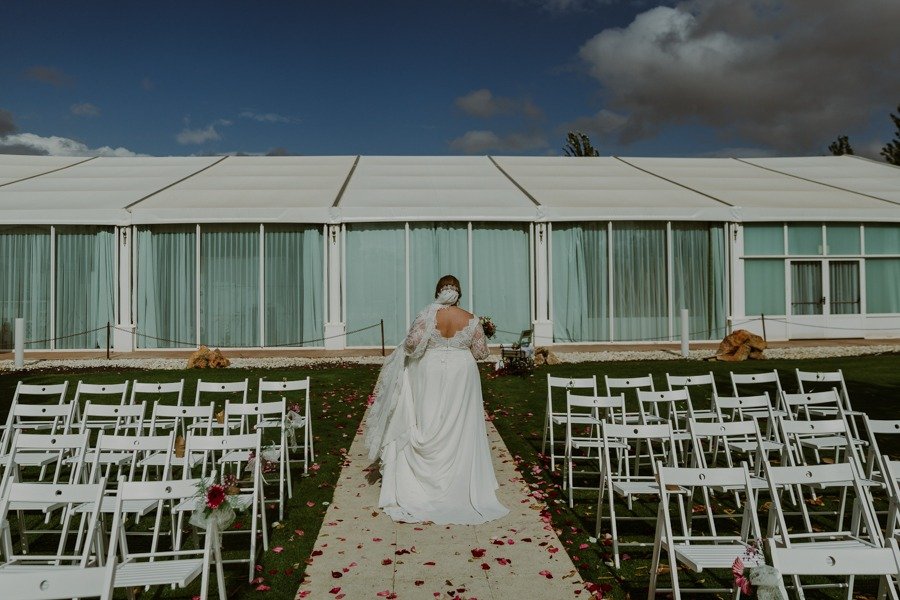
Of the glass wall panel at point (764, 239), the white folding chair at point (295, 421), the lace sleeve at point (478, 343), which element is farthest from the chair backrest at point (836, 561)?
the glass wall panel at point (764, 239)

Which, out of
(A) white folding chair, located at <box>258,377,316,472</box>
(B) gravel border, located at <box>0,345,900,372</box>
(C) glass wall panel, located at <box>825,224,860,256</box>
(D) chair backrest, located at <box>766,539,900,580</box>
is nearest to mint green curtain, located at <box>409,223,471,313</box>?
(B) gravel border, located at <box>0,345,900,372</box>

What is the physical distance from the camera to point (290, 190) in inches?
768

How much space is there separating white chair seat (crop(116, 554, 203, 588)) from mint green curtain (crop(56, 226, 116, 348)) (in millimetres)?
15288

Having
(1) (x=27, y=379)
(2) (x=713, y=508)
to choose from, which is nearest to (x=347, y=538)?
(2) (x=713, y=508)

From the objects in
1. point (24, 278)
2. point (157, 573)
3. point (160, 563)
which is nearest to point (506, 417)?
point (160, 563)

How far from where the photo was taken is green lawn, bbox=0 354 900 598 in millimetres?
4781

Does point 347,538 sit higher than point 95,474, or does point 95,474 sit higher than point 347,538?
point 95,474

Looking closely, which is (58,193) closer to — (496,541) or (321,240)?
(321,240)

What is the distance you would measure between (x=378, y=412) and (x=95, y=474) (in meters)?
2.57

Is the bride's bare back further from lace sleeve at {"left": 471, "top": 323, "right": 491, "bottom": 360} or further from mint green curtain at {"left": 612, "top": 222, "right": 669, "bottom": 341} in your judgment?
mint green curtain at {"left": 612, "top": 222, "right": 669, "bottom": 341}

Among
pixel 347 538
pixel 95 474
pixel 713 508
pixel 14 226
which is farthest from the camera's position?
pixel 14 226

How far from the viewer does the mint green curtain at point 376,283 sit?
58.7ft

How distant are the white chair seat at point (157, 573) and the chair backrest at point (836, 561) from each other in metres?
2.88

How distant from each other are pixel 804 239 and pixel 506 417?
12397mm
